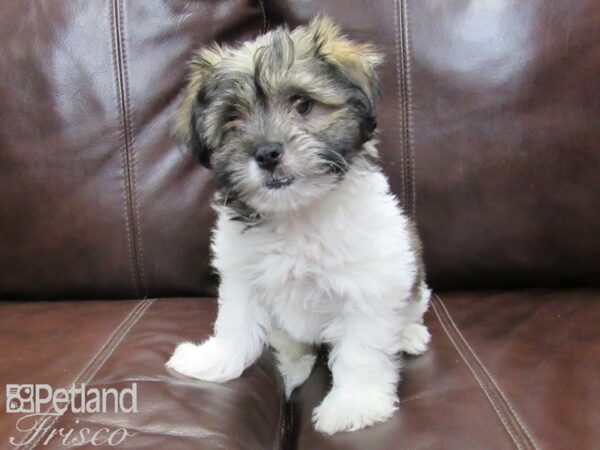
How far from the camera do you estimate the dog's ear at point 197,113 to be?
4.74ft

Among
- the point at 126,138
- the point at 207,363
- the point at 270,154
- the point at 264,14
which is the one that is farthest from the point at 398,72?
the point at 207,363

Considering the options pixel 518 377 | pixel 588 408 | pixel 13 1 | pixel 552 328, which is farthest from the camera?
pixel 13 1

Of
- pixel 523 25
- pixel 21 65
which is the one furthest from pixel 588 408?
pixel 21 65

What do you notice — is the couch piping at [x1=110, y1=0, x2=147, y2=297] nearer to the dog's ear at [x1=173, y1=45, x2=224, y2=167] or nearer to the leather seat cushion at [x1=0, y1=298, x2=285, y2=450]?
the leather seat cushion at [x1=0, y1=298, x2=285, y2=450]

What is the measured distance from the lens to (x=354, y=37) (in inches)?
72.7

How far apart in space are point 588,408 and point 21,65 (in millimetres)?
1822

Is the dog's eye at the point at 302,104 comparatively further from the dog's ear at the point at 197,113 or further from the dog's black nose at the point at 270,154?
the dog's ear at the point at 197,113

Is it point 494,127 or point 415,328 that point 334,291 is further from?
point 494,127

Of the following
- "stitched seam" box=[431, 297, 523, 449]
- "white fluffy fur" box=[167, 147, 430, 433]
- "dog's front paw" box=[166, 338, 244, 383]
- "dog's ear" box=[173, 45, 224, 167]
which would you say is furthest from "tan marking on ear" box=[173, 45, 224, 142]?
"stitched seam" box=[431, 297, 523, 449]

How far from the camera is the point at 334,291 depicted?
4.74 feet

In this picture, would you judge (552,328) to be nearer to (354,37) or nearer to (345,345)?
(345,345)

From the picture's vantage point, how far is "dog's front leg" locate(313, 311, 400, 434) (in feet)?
4.46

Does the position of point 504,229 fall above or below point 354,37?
below

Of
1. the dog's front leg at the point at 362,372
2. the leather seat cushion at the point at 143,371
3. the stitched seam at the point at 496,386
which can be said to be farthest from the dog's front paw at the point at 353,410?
the stitched seam at the point at 496,386
